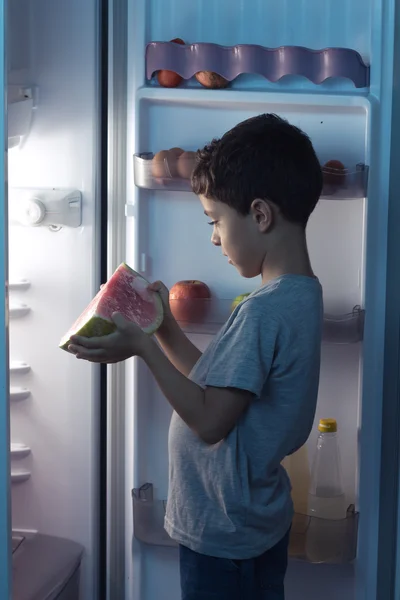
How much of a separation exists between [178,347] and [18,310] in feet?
1.35

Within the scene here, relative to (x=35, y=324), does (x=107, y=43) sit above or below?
above

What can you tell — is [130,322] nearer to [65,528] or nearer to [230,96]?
[230,96]

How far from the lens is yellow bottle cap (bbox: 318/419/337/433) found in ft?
5.00

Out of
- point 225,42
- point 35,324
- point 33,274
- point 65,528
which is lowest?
point 65,528

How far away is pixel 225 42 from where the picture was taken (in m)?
1.54

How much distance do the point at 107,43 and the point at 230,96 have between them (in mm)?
321

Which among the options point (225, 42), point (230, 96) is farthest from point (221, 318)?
point (225, 42)

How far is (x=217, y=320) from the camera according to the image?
156 centimetres

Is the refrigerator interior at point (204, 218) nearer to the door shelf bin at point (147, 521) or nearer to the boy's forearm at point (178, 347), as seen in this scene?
the door shelf bin at point (147, 521)

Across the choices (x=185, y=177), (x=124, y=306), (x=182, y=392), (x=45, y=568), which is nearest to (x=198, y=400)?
(x=182, y=392)

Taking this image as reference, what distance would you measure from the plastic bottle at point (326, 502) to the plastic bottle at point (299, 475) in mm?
Result: 11

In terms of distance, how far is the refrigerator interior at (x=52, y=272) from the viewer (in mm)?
1590

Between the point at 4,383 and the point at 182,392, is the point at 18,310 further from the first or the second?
the point at 182,392

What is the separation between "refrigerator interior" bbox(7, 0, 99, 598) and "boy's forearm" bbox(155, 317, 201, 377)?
283mm
